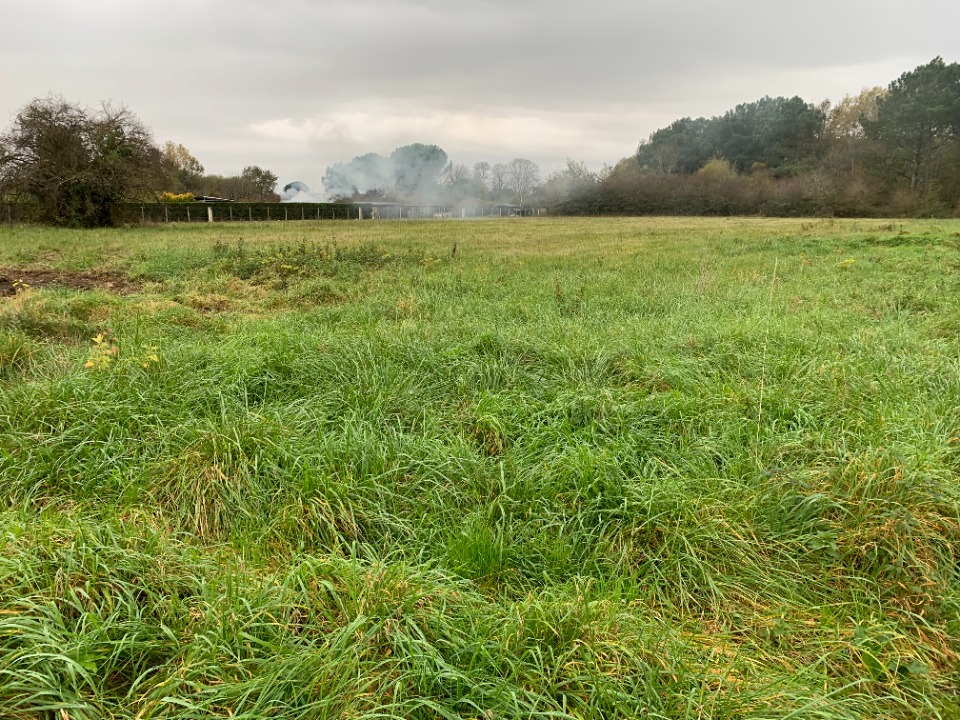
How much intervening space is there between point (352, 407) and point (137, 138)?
3258 cm

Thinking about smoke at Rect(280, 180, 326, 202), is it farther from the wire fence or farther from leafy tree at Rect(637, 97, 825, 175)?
leafy tree at Rect(637, 97, 825, 175)


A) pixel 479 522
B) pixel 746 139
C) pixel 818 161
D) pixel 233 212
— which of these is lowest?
pixel 479 522

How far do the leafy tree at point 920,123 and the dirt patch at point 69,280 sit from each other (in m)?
55.5

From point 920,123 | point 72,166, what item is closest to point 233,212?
point 72,166

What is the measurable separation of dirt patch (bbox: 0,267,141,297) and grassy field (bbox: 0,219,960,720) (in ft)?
13.9

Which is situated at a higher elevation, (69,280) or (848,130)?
→ (848,130)

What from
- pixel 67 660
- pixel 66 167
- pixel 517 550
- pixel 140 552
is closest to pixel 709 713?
pixel 517 550

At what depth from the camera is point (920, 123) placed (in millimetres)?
43750

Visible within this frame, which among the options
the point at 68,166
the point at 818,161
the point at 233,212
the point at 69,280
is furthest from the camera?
the point at 818,161

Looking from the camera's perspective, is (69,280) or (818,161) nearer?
(69,280)

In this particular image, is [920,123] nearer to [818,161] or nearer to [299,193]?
[818,161]

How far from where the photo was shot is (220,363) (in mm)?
4523

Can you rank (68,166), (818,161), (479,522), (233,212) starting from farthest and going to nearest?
(818,161), (233,212), (68,166), (479,522)

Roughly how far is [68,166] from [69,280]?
69.9 feet
